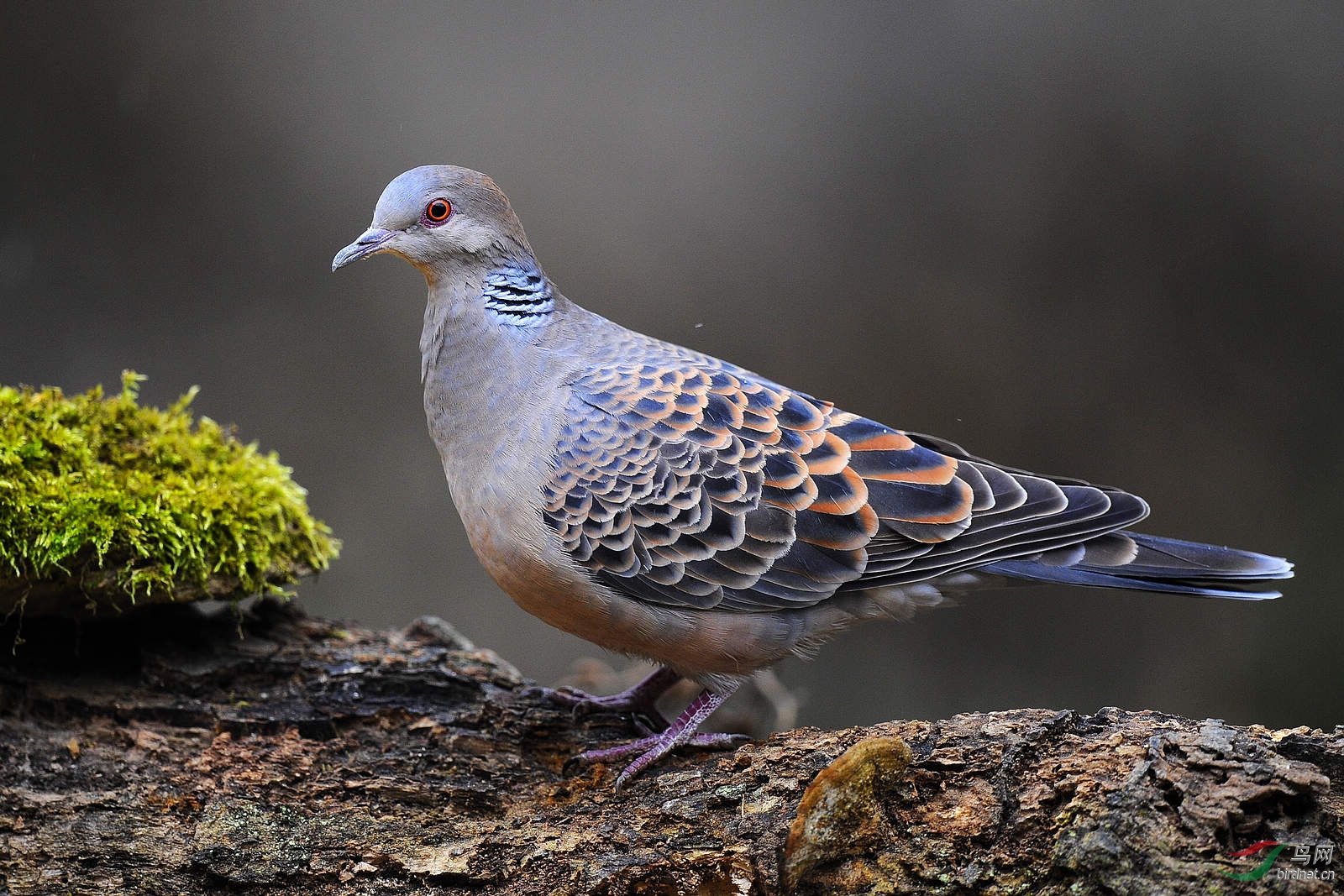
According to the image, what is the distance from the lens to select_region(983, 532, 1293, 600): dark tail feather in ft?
9.59

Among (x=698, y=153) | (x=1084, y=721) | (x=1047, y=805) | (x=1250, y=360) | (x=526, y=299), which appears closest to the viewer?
(x=1047, y=805)

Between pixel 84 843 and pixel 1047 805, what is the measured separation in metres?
2.43

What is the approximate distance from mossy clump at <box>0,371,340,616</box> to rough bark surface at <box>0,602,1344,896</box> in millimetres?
338

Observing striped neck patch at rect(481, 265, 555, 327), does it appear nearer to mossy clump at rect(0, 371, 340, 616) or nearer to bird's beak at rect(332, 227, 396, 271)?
bird's beak at rect(332, 227, 396, 271)

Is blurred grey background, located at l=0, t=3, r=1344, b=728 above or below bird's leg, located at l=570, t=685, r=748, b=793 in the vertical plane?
above

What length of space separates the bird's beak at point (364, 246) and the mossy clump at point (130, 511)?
3.15 feet

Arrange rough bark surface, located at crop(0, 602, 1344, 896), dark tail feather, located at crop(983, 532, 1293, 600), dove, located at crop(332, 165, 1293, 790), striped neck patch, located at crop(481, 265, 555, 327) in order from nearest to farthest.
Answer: rough bark surface, located at crop(0, 602, 1344, 896)
dark tail feather, located at crop(983, 532, 1293, 600)
dove, located at crop(332, 165, 1293, 790)
striped neck patch, located at crop(481, 265, 555, 327)

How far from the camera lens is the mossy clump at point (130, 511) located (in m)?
3.08

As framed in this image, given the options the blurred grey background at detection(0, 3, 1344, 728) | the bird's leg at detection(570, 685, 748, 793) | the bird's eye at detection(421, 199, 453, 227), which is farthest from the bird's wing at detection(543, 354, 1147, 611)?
the blurred grey background at detection(0, 3, 1344, 728)

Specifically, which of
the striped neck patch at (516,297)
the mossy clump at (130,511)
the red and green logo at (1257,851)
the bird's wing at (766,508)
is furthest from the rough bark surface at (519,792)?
the striped neck patch at (516,297)

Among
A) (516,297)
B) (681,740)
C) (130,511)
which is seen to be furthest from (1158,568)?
(130,511)

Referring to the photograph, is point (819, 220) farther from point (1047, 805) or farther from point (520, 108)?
point (1047, 805)

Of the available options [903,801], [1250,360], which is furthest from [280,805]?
[1250,360]

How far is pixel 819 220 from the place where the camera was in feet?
19.8
